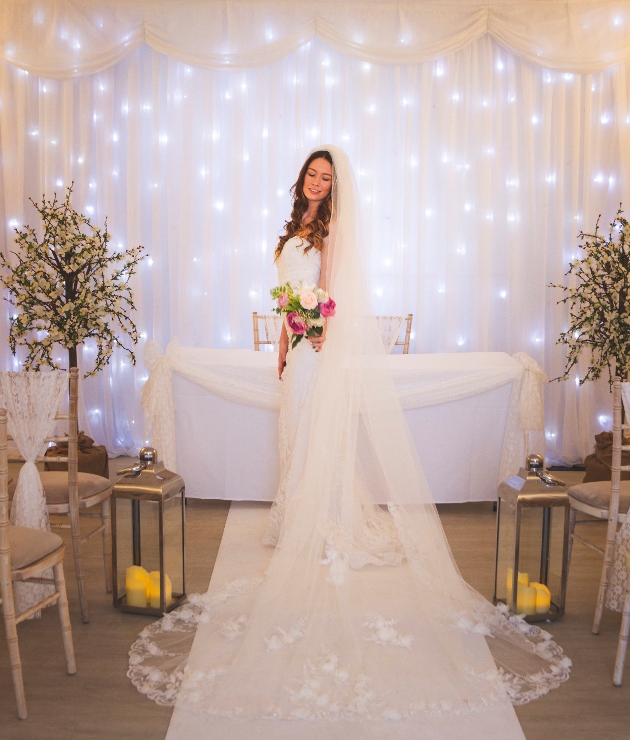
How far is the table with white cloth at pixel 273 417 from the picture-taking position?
425 centimetres

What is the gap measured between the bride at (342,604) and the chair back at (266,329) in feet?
6.00

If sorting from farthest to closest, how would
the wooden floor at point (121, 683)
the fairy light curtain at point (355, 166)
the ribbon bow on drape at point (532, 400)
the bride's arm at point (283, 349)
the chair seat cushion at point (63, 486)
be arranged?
1. the fairy light curtain at point (355, 166)
2. the ribbon bow on drape at point (532, 400)
3. the bride's arm at point (283, 349)
4. the chair seat cushion at point (63, 486)
5. the wooden floor at point (121, 683)

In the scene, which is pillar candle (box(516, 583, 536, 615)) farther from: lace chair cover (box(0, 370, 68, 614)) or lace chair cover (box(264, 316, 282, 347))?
lace chair cover (box(264, 316, 282, 347))

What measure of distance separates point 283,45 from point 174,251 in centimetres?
176

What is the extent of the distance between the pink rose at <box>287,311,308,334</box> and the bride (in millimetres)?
99

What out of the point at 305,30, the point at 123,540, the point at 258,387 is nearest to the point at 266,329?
the point at 258,387

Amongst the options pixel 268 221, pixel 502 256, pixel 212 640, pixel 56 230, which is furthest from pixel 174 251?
pixel 212 640

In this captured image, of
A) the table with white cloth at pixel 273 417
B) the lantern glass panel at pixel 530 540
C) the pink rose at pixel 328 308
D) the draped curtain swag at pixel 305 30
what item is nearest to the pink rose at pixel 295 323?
the pink rose at pixel 328 308

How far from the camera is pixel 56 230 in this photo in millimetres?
4121

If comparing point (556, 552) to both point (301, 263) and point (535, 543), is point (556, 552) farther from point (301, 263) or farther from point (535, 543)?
point (301, 263)

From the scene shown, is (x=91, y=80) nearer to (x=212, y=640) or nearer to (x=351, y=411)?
(x=351, y=411)

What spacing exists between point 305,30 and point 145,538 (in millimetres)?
4205

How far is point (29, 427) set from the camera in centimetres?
284

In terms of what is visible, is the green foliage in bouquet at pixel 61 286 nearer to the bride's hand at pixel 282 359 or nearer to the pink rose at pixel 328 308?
the bride's hand at pixel 282 359
